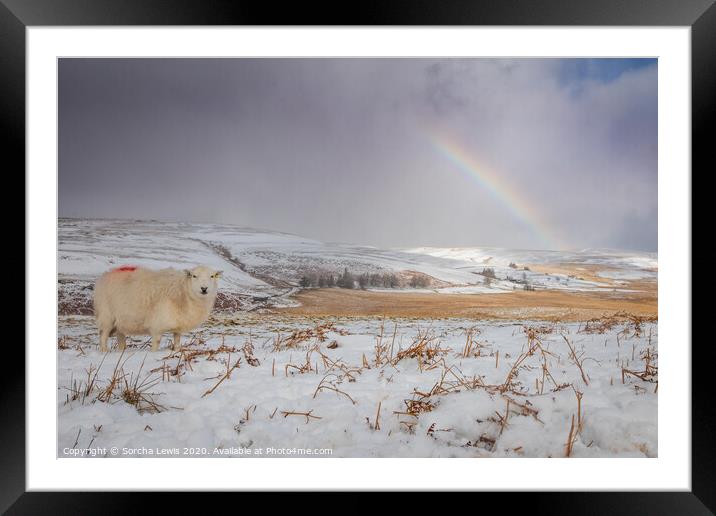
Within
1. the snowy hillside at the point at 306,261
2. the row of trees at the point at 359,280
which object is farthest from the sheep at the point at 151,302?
the row of trees at the point at 359,280

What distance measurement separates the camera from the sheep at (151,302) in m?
2.50

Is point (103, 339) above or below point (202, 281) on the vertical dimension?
below

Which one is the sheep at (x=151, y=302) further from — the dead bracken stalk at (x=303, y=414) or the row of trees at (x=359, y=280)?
the dead bracken stalk at (x=303, y=414)

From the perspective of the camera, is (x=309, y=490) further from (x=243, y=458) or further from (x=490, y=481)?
(x=490, y=481)

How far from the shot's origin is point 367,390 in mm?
2371

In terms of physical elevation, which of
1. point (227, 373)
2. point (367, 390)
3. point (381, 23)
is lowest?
point (367, 390)

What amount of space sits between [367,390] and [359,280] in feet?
2.58

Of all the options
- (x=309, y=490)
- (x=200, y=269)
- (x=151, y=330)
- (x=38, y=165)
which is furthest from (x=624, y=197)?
(x=38, y=165)

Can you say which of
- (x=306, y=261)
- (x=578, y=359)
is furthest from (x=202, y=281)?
(x=578, y=359)

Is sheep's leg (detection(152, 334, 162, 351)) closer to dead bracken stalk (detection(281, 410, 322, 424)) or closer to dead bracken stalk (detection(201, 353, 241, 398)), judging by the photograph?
dead bracken stalk (detection(201, 353, 241, 398))

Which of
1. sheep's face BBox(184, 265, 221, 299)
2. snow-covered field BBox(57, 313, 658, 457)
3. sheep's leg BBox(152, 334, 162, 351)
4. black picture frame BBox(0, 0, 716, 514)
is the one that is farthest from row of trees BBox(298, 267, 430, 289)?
black picture frame BBox(0, 0, 716, 514)

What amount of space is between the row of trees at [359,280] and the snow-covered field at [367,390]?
0.92 ft

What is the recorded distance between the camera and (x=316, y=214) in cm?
272

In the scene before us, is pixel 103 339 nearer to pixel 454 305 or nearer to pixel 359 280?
pixel 359 280
